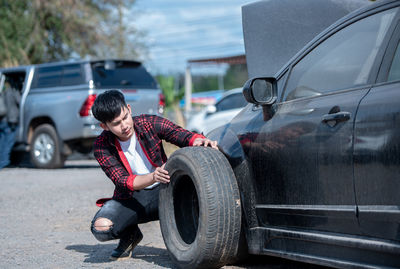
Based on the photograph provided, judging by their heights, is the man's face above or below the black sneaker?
above

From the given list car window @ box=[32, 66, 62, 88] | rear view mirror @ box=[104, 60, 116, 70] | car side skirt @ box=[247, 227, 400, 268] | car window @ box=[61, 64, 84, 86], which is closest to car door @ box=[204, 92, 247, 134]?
rear view mirror @ box=[104, 60, 116, 70]

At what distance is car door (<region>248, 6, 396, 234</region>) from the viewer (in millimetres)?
3209

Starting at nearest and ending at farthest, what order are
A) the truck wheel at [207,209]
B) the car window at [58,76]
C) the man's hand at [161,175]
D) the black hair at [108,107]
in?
1. the truck wheel at [207,209]
2. the man's hand at [161,175]
3. the black hair at [108,107]
4. the car window at [58,76]

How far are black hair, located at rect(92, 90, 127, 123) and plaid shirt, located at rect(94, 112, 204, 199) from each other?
0.22m

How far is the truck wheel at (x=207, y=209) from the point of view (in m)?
3.76

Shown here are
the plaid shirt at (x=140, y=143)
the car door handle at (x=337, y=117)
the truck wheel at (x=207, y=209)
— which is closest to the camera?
the car door handle at (x=337, y=117)

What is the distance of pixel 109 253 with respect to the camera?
5145 millimetres

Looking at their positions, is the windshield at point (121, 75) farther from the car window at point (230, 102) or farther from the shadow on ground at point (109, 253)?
the shadow on ground at point (109, 253)

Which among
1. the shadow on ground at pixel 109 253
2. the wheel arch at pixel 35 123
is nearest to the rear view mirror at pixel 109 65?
the wheel arch at pixel 35 123

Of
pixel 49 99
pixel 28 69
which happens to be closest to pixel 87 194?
pixel 49 99

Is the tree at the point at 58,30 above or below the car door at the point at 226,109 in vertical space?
above

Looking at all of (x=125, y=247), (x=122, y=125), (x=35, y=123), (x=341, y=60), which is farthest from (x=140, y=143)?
(x=35, y=123)

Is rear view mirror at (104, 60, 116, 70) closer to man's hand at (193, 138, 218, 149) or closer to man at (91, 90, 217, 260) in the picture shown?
man at (91, 90, 217, 260)

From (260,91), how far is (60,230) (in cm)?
318
